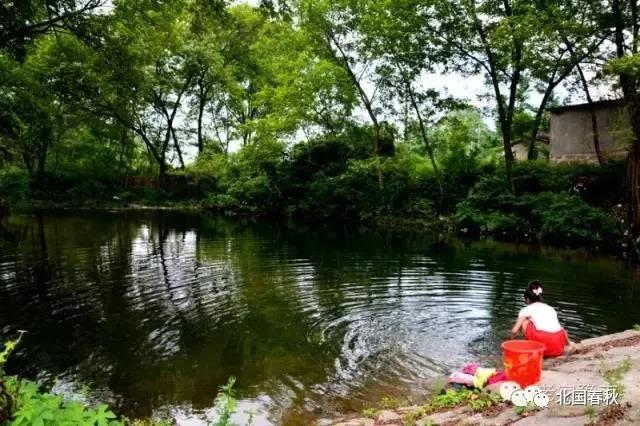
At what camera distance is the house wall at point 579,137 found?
26.3 m

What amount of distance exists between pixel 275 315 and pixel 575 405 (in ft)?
23.2

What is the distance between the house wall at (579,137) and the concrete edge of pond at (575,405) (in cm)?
2213

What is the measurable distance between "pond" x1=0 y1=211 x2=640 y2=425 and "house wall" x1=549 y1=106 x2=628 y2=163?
35.8 feet

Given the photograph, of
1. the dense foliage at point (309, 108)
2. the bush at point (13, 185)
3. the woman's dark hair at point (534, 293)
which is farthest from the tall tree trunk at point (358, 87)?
the bush at point (13, 185)

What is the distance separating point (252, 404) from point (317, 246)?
48.6 feet

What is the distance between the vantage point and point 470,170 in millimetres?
30125

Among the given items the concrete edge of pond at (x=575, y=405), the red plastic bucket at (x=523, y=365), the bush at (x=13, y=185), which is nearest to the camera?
the concrete edge of pond at (x=575, y=405)

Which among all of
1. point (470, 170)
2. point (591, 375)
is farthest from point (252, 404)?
point (470, 170)

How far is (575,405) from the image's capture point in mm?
4375

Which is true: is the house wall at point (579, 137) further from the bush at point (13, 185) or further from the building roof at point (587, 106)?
the bush at point (13, 185)

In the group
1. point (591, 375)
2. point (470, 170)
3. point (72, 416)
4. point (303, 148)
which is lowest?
point (591, 375)

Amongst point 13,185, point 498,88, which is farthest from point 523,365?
point 13,185

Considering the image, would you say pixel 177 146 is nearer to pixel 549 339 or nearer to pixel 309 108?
pixel 309 108

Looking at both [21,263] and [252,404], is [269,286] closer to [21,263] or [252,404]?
[252,404]
